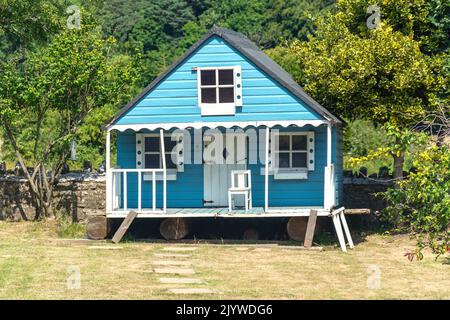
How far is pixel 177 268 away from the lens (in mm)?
19141

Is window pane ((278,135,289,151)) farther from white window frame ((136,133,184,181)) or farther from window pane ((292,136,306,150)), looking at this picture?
white window frame ((136,133,184,181))

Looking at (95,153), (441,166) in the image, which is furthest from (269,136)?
(95,153)

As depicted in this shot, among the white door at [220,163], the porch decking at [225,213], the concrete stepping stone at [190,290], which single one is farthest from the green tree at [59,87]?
the concrete stepping stone at [190,290]

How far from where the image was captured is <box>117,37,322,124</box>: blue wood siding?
938 inches

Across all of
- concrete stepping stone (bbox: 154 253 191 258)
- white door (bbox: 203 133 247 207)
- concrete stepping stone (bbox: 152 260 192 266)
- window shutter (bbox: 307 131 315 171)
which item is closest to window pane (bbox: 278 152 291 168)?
window shutter (bbox: 307 131 315 171)

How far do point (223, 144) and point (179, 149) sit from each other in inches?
42.8

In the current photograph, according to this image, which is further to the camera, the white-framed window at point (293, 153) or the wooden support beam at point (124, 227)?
the white-framed window at point (293, 153)

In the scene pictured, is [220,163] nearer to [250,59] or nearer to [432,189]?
[250,59]

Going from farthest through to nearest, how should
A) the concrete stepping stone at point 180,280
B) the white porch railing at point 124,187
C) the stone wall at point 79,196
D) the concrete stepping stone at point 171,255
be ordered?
the stone wall at point 79,196 < the white porch railing at point 124,187 < the concrete stepping stone at point 171,255 < the concrete stepping stone at point 180,280

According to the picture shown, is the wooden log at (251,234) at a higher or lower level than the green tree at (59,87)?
lower

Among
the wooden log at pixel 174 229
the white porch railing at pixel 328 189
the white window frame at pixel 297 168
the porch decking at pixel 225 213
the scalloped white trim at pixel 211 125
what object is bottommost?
the wooden log at pixel 174 229

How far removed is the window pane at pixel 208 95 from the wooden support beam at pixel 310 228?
3.59 meters

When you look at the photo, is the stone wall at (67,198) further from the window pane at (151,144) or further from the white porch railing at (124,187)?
the window pane at (151,144)

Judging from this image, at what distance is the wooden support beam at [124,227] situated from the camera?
23344 millimetres
